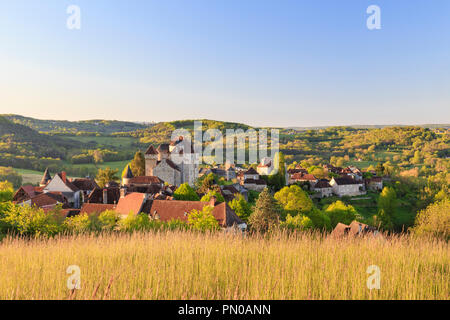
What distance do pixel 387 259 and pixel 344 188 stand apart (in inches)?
3404

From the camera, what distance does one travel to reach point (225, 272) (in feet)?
16.0

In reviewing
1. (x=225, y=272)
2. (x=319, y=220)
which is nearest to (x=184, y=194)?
(x=319, y=220)

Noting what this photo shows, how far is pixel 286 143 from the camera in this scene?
651 feet

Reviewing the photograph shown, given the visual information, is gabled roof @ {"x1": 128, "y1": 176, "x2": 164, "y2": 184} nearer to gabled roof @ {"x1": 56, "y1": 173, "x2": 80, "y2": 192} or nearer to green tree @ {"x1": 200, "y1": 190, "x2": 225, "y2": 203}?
gabled roof @ {"x1": 56, "y1": 173, "x2": 80, "y2": 192}

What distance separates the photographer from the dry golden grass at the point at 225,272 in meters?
4.18

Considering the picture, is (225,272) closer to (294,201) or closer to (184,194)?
(184,194)

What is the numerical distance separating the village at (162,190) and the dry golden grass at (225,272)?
21049 mm

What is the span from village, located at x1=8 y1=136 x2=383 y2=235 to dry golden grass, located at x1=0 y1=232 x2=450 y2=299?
829 inches

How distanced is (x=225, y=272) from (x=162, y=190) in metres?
50.0

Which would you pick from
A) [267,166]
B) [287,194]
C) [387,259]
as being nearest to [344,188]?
[267,166]

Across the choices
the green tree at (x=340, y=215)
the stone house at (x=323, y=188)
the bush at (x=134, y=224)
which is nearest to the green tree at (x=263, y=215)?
the bush at (x=134, y=224)

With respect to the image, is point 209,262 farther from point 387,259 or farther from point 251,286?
point 387,259

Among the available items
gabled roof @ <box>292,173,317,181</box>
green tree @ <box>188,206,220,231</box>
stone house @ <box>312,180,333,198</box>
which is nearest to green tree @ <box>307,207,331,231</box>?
green tree @ <box>188,206,220,231</box>

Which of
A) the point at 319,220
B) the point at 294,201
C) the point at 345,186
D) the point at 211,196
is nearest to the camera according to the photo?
the point at 211,196
